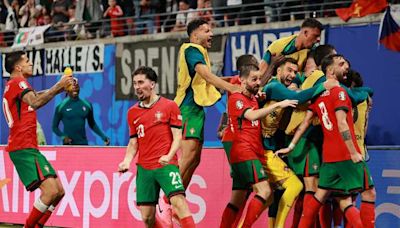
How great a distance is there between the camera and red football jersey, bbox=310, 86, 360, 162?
A: 9961 mm

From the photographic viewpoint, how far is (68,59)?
69.4ft

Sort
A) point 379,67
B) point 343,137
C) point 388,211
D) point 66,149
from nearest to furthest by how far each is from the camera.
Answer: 1. point 343,137
2. point 388,211
3. point 66,149
4. point 379,67

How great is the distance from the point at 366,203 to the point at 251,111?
1.53 metres

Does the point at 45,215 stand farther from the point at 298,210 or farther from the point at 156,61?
the point at 156,61

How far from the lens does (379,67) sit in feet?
50.3

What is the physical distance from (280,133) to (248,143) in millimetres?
804

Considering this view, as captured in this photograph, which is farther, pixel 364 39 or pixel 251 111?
pixel 364 39

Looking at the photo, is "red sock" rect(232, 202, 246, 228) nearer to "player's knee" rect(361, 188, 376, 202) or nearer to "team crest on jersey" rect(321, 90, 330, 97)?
"player's knee" rect(361, 188, 376, 202)

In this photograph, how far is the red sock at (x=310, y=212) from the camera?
33.4ft

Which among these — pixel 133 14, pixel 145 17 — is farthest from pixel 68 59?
pixel 145 17

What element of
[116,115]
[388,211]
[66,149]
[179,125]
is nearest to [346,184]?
[388,211]

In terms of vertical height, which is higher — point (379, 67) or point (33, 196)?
point (379, 67)

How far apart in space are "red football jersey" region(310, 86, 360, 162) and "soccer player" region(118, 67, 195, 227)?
151cm

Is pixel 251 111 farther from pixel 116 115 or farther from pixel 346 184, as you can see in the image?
pixel 116 115
